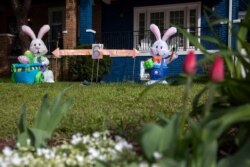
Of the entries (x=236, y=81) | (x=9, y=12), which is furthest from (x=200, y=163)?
(x=9, y=12)

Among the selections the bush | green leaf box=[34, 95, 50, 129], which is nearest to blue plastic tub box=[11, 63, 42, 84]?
the bush

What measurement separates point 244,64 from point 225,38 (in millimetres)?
13998

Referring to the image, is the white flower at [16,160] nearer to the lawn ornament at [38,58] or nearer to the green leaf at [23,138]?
the green leaf at [23,138]

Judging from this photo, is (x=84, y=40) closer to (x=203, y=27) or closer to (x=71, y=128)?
(x=203, y=27)

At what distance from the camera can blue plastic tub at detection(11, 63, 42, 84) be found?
1420 centimetres

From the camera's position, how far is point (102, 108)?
6559 mm

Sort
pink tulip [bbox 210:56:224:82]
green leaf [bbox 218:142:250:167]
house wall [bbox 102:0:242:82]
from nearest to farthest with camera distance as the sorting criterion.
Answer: pink tulip [bbox 210:56:224:82] < green leaf [bbox 218:142:250:167] < house wall [bbox 102:0:242:82]

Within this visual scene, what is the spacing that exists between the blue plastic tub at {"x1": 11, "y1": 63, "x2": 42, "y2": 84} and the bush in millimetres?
1620

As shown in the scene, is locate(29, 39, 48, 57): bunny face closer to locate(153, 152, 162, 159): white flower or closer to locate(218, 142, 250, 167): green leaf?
locate(153, 152, 162, 159): white flower

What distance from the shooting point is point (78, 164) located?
8.39ft

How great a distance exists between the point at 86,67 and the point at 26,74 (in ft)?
7.04

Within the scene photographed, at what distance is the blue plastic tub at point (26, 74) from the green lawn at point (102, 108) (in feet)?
15.5

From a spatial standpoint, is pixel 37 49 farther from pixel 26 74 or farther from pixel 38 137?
pixel 38 137

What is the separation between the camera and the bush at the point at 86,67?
1546cm
